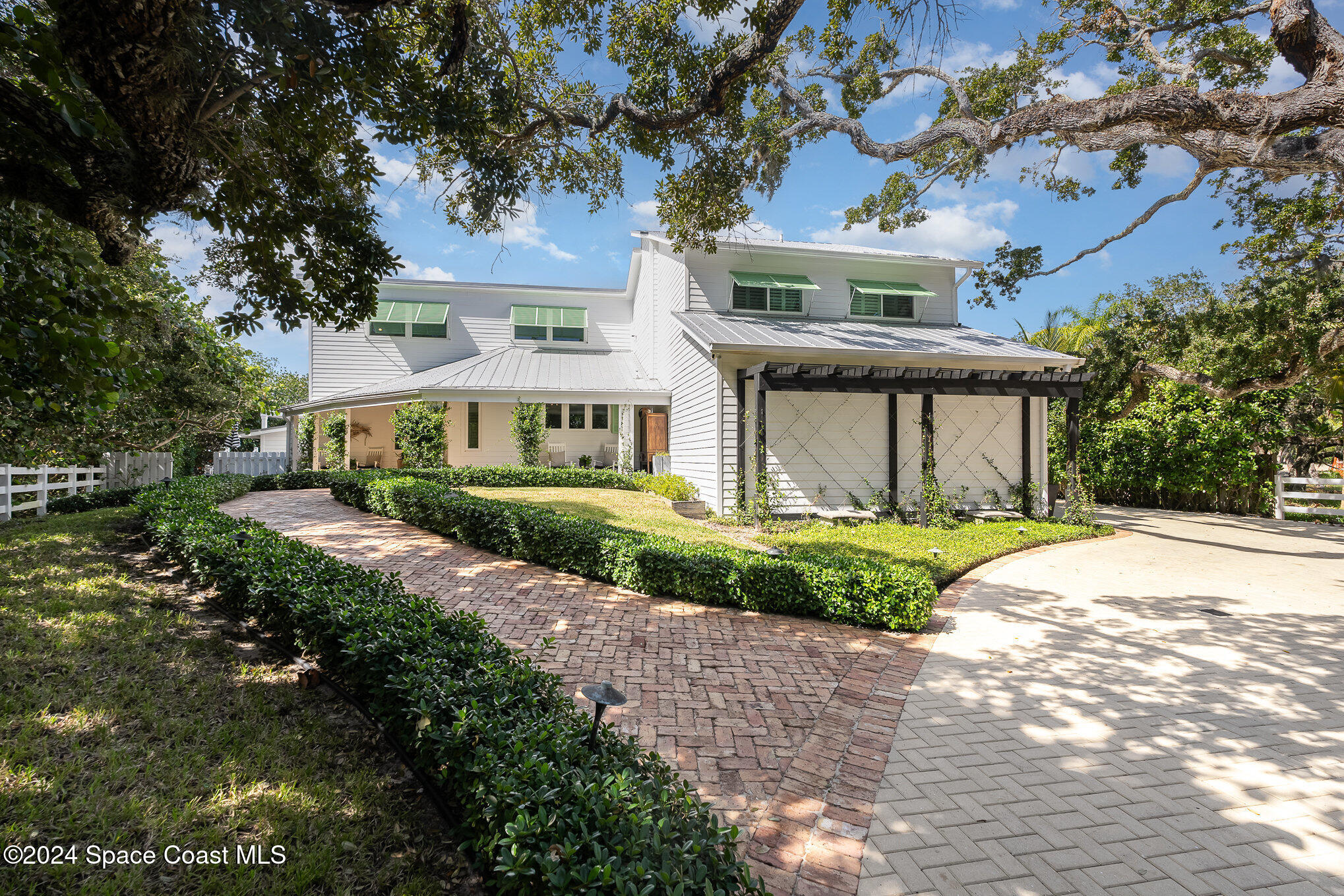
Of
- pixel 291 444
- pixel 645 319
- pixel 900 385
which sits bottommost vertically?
pixel 291 444

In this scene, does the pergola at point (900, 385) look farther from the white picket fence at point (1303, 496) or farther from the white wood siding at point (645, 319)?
the white wood siding at point (645, 319)

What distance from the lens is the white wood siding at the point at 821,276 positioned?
14.8 meters

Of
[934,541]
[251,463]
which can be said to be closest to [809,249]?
[934,541]

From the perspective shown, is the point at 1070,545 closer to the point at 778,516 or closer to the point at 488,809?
the point at 778,516

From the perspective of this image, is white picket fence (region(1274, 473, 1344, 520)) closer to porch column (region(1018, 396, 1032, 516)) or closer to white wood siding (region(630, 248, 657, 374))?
porch column (region(1018, 396, 1032, 516))

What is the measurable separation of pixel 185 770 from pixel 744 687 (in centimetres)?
337

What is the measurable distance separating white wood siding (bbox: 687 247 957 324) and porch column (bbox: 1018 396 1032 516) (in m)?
4.68

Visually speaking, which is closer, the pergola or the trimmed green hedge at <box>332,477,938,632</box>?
the trimmed green hedge at <box>332,477,938,632</box>

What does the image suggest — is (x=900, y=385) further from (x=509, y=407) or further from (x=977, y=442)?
(x=509, y=407)

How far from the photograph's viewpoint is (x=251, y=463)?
18.5 metres

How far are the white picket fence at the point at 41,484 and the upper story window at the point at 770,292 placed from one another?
48.0 ft

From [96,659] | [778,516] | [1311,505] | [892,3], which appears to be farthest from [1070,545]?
[96,659]

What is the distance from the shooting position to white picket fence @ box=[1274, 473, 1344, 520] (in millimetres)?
12523

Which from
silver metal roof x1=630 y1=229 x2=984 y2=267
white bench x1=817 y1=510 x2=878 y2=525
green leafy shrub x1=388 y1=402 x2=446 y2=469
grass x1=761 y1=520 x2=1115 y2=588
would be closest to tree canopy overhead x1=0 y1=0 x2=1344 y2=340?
silver metal roof x1=630 y1=229 x2=984 y2=267
